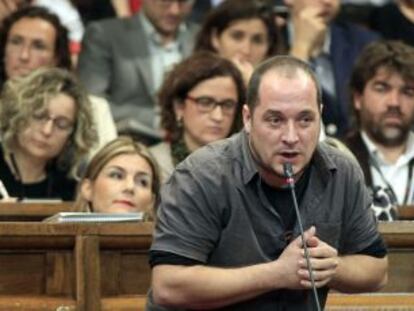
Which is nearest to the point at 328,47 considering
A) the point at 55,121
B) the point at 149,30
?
the point at 149,30

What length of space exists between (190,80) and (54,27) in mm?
998

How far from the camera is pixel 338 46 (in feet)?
25.4

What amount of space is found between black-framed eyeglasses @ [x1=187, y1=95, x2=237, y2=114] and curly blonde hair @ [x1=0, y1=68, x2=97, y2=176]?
21.6 inches

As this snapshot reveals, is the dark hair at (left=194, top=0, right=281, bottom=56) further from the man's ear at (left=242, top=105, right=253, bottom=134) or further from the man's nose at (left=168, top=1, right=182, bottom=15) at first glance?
the man's ear at (left=242, top=105, right=253, bottom=134)

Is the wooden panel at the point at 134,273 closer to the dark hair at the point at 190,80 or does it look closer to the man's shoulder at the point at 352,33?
the dark hair at the point at 190,80

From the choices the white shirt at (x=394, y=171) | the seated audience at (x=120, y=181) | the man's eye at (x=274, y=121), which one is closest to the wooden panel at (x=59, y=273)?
the seated audience at (x=120, y=181)

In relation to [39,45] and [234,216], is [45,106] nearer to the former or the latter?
[39,45]

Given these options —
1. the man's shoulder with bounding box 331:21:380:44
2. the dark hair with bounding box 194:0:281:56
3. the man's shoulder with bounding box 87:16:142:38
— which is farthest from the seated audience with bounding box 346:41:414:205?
the man's shoulder with bounding box 87:16:142:38

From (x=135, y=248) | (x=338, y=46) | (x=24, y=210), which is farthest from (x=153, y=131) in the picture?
(x=135, y=248)

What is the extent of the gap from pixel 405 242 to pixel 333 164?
1112 mm

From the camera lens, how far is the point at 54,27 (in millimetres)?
7270

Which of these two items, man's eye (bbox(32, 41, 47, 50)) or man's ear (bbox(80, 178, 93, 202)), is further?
man's eye (bbox(32, 41, 47, 50))

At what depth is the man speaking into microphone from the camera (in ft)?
12.6

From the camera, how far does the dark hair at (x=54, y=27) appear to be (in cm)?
725
